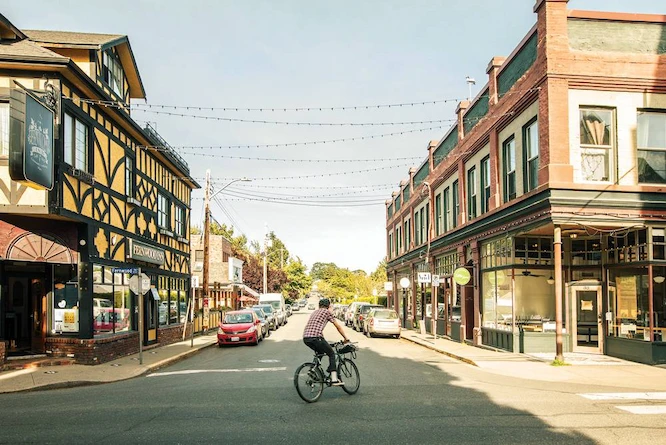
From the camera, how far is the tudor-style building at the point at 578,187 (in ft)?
56.9

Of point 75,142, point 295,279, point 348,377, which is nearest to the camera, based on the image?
point 348,377

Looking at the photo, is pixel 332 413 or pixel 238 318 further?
pixel 238 318

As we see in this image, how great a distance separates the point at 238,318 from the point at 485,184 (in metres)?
12.2

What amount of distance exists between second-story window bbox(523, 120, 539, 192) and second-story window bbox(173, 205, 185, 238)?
1731 cm

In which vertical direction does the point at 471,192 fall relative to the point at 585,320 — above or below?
above

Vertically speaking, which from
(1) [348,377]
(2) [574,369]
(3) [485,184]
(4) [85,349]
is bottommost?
(2) [574,369]

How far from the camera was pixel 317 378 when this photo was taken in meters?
10.9

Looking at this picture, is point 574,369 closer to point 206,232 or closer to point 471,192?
point 471,192

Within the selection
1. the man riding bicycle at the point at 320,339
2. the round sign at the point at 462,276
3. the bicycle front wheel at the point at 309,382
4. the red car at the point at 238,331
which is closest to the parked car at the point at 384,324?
the red car at the point at 238,331

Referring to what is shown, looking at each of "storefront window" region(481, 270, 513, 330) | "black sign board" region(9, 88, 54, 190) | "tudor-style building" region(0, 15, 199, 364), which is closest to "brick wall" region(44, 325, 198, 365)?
"tudor-style building" region(0, 15, 199, 364)

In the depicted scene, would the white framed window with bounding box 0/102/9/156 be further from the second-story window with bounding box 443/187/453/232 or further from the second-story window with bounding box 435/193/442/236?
the second-story window with bounding box 435/193/442/236

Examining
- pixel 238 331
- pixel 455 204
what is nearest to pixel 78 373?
pixel 238 331

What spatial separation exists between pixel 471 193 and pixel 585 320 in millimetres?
7716

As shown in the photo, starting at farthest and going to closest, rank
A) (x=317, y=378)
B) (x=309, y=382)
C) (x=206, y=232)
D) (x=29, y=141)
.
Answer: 1. (x=206, y=232)
2. (x=29, y=141)
3. (x=317, y=378)
4. (x=309, y=382)
